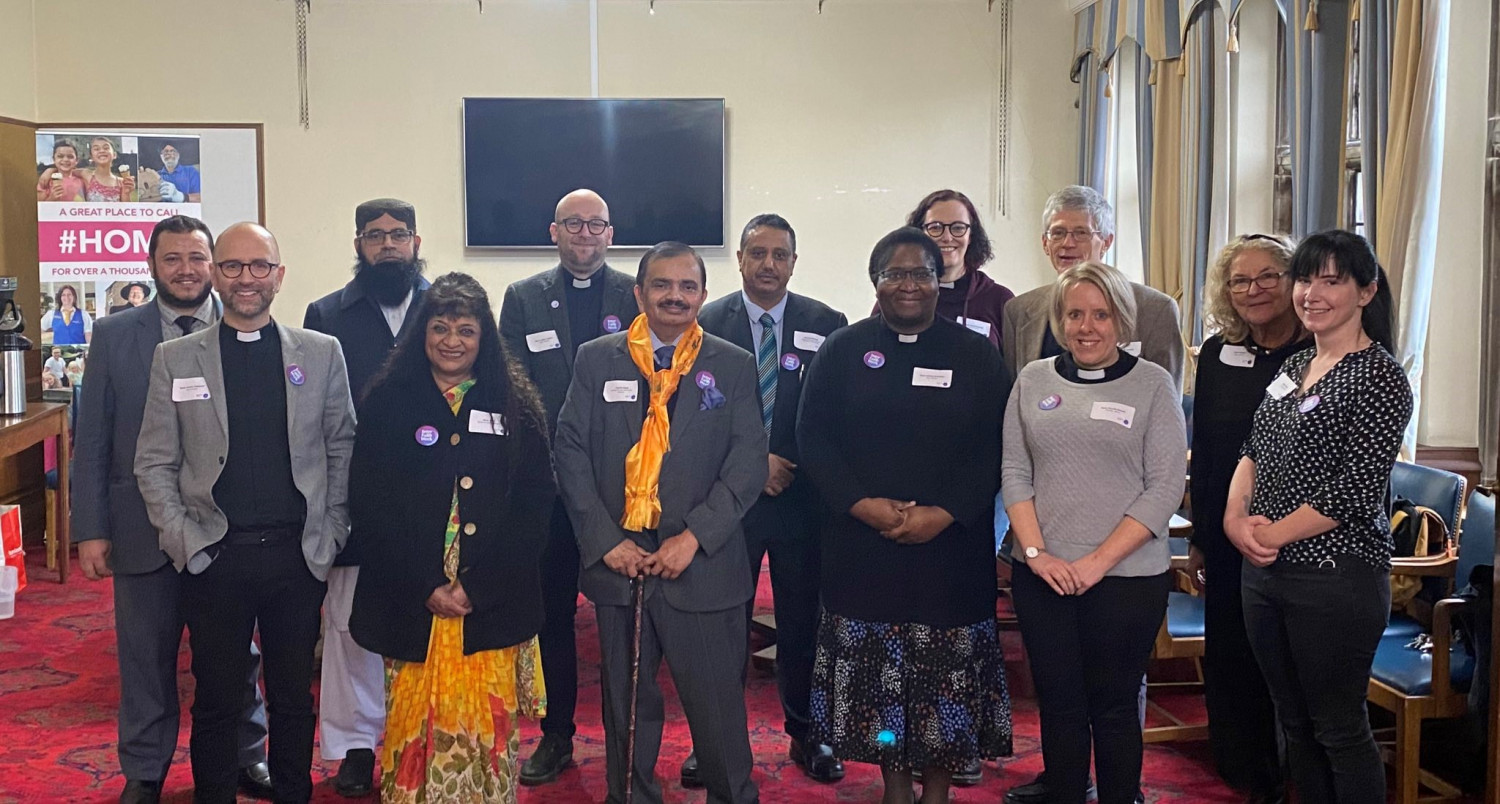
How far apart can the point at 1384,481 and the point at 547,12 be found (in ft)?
19.6

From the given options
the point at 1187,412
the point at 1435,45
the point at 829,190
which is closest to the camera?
the point at 1435,45

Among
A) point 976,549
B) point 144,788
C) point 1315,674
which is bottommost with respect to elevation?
point 144,788

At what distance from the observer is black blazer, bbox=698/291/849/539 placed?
3566 mm

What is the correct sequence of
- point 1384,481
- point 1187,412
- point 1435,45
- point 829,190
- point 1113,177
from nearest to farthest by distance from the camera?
point 1384,481, point 1435,45, point 1187,412, point 1113,177, point 829,190

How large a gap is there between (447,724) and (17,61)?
607 centimetres

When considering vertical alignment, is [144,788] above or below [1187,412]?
below

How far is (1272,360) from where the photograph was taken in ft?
10.2

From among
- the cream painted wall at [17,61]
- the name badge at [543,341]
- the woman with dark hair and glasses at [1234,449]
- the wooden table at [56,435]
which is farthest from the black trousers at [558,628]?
the cream painted wall at [17,61]

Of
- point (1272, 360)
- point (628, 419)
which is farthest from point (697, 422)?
point (1272, 360)

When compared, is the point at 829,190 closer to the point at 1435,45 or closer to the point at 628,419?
the point at 1435,45

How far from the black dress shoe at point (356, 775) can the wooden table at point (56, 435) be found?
10.0 feet

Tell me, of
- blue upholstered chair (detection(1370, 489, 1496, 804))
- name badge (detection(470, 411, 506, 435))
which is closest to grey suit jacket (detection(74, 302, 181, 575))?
name badge (detection(470, 411, 506, 435))

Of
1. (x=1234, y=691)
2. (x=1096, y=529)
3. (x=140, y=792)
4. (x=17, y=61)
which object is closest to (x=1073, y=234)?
(x=1096, y=529)

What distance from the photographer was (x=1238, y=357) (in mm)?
3152
